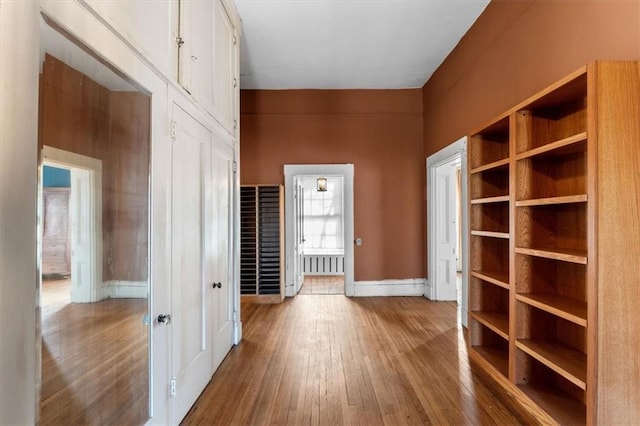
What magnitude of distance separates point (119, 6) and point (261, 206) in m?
3.78

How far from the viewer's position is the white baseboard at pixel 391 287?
5.28 m

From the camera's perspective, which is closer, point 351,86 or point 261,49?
point 261,49

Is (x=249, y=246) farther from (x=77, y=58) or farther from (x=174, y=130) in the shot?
(x=77, y=58)

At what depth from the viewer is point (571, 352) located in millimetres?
2037

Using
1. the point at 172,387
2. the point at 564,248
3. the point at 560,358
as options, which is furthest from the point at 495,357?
the point at 172,387

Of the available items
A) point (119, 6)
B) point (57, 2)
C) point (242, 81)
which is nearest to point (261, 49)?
point (242, 81)

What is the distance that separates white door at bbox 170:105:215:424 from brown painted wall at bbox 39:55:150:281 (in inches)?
11.9

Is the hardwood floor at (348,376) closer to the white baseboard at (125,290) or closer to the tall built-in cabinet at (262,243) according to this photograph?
the tall built-in cabinet at (262,243)

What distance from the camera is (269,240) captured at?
5023 millimetres

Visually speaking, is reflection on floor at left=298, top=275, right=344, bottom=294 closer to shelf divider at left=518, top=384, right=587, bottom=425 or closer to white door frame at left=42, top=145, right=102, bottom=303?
shelf divider at left=518, top=384, right=587, bottom=425

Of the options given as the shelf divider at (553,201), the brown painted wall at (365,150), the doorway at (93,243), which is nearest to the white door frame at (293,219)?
the brown painted wall at (365,150)

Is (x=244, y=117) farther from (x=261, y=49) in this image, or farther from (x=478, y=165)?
(x=478, y=165)

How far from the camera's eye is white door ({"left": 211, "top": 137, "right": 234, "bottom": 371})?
2707 mm

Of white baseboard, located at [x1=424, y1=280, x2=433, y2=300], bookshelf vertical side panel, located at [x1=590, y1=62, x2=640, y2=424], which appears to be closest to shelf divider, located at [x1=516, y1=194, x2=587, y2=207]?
bookshelf vertical side panel, located at [x1=590, y1=62, x2=640, y2=424]
